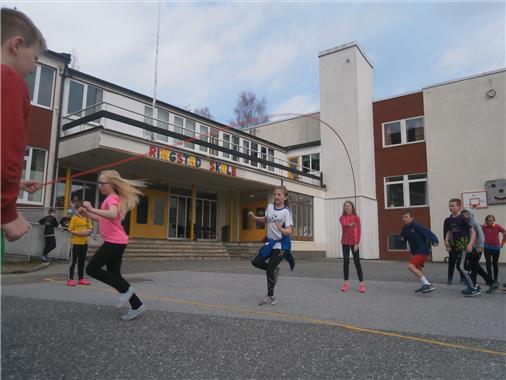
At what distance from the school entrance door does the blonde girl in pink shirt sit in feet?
49.1

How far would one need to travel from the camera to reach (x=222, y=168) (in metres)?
18.2

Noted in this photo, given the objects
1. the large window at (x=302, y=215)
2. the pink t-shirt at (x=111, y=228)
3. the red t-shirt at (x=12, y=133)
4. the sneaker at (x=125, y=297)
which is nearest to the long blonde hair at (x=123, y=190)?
the pink t-shirt at (x=111, y=228)

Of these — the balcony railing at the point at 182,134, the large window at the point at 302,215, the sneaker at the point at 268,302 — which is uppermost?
the balcony railing at the point at 182,134

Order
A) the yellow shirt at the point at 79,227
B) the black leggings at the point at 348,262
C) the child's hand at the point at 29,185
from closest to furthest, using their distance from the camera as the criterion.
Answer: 1. the child's hand at the point at 29,185
2. the black leggings at the point at 348,262
3. the yellow shirt at the point at 79,227

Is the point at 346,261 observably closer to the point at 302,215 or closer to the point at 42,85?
the point at 42,85

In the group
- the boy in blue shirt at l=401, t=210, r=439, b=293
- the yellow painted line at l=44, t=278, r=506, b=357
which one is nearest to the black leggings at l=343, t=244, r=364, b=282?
the boy in blue shirt at l=401, t=210, r=439, b=293

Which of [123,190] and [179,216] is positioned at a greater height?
[179,216]

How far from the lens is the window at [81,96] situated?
16641mm

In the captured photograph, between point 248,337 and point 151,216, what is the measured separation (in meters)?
17.1

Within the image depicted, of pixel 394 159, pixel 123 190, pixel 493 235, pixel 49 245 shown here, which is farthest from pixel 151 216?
pixel 123 190

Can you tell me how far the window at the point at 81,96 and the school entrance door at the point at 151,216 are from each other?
4.86 m

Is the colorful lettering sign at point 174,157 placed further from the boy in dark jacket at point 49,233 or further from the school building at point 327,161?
the boy in dark jacket at point 49,233

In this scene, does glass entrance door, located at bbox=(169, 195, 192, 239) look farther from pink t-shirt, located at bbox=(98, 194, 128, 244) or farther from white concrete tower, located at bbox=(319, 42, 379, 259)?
pink t-shirt, located at bbox=(98, 194, 128, 244)

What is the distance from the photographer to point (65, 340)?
11.9 feet
